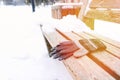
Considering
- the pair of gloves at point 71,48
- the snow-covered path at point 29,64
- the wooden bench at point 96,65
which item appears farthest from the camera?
the snow-covered path at point 29,64

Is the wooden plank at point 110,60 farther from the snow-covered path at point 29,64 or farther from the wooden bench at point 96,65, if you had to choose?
the snow-covered path at point 29,64

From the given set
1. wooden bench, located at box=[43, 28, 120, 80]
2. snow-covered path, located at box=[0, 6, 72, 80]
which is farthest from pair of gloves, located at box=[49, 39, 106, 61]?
snow-covered path, located at box=[0, 6, 72, 80]

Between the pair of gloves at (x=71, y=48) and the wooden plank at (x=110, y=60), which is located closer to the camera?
the wooden plank at (x=110, y=60)

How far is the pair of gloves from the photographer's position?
1854mm

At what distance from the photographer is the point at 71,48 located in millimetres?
2000

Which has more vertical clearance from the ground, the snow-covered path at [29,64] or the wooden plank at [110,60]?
the wooden plank at [110,60]

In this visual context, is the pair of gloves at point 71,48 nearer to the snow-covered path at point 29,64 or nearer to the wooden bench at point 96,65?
the wooden bench at point 96,65

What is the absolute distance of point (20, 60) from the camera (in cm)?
346

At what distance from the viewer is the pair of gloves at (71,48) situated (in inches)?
73.0

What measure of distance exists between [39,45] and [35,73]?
1615 mm

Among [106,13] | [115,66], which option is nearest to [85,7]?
[106,13]

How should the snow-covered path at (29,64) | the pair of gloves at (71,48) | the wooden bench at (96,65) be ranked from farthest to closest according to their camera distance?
the snow-covered path at (29,64) < the pair of gloves at (71,48) < the wooden bench at (96,65)

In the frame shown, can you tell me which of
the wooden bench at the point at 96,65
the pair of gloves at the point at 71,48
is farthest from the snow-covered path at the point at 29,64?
the wooden bench at the point at 96,65

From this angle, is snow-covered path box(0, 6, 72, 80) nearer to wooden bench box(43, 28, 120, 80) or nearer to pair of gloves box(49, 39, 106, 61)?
pair of gloves box(49, 39, 106, 61)
